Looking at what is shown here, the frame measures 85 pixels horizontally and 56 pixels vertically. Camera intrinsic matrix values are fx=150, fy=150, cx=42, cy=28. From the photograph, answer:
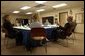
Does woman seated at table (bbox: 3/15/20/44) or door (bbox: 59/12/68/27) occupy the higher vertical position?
door (bbox: 59/12/68/27)

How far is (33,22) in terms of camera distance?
132 inches

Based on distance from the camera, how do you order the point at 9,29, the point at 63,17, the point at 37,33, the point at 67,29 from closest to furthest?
the point at 37,33 → the point at 63,17 → the point at 9,29 → the point at 67,29

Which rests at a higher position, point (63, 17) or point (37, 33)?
point (63, 17)

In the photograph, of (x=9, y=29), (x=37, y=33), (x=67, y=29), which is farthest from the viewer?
(x=67, y=29)

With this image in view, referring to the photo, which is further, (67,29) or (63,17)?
(67,29)

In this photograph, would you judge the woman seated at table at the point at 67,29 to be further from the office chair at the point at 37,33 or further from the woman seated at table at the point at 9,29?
the woman seated at table at the point at 9,29

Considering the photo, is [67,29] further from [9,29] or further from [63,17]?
[9,29]

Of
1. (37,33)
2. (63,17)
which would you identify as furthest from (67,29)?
(37,33)

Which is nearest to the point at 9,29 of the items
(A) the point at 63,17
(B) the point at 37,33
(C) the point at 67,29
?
(B) the point at 37,33

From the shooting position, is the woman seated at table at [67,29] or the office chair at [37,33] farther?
the woman seated at table at [67,29]

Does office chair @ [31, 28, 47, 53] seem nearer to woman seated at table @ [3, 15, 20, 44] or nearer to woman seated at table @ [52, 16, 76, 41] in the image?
woman seated at table @ [3, 15, 20, 44]

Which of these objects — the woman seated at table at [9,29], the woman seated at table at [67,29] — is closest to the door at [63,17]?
the woman seated at table at [67,29]

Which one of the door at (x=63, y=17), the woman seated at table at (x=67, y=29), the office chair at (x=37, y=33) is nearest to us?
the office chair at (x=37, y=33)

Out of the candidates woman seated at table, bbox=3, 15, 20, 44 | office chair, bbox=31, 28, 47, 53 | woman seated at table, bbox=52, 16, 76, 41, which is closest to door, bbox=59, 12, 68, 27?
woman seated at table, bbox=52, 16, 76, 41
